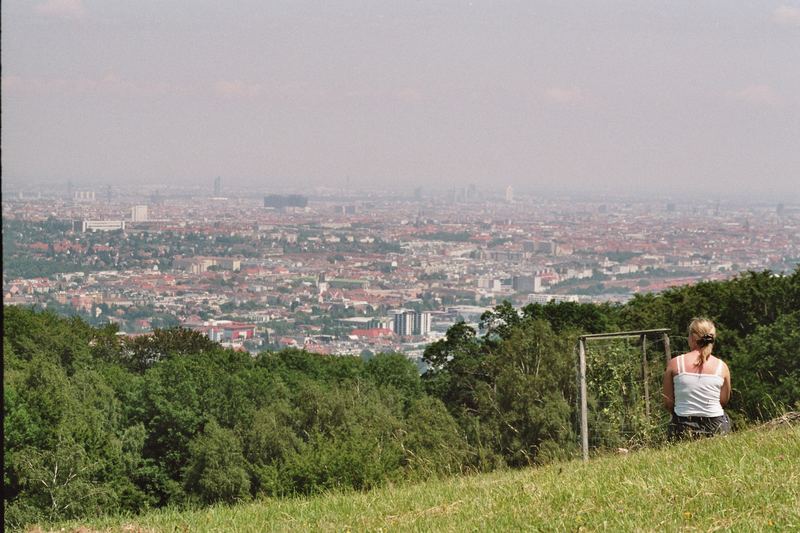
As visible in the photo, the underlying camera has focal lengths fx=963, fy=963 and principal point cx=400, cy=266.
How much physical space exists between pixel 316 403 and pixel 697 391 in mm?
28944

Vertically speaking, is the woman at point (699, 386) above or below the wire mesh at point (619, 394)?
above

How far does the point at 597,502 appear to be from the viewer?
5523 millimetres

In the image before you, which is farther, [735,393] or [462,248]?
[462,248]

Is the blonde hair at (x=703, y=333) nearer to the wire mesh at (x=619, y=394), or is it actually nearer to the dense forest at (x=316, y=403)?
the wire mesh at (x=619, y=394)

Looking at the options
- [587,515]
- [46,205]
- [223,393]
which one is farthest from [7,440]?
[46,205]

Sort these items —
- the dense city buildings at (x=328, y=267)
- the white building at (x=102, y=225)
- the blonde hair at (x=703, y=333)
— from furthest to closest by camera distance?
1. the white building at (x=102, y=225)
2. the dense city buildings at (x=328, y=267)
3. the blonde hair at (x=703, y=333)

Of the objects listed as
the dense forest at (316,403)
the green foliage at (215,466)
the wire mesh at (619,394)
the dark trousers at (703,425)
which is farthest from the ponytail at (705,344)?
the green foliage at (215,466)

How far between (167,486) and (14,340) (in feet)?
54.1

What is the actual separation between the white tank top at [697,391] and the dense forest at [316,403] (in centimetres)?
411

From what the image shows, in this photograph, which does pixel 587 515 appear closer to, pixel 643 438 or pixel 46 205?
pixel 643 438

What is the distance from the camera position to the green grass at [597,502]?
492 cm

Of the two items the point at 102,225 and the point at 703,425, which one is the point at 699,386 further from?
the point at 102,225

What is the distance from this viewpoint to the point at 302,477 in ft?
53.5

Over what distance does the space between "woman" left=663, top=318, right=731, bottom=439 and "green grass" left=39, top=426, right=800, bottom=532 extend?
0.20 m
